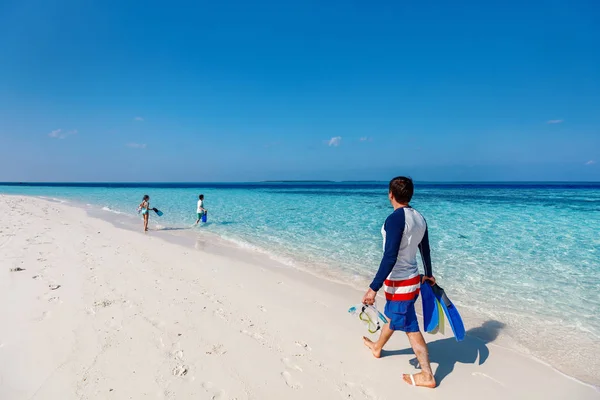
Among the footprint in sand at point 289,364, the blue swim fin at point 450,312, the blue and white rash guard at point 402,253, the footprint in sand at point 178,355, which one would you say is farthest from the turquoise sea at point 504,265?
the footprint in sand at point 178,355

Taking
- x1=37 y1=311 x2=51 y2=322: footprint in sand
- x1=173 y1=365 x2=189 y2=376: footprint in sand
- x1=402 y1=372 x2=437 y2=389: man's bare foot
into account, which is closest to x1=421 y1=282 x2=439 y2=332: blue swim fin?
x1=402 y1=372 x2=437 y2=389: man's bare foot

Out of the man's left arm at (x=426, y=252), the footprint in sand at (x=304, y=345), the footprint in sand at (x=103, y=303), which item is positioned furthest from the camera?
the footprint in sand at (x=103, y=303)

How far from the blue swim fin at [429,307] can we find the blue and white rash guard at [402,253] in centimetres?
30

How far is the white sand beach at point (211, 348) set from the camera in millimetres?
3070

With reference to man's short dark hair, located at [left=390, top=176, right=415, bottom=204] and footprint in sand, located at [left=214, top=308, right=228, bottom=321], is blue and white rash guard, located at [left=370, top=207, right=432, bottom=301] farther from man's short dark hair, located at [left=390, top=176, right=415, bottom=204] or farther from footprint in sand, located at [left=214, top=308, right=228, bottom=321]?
footprint in sand, located at [left=214, top=308, right=228, bottom=321]

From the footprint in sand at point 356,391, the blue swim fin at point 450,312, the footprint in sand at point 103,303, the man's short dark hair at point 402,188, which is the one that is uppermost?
the man's short dark hair at point 402,188

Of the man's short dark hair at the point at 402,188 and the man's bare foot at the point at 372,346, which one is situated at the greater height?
the man's short dark hair at the point at 402,188

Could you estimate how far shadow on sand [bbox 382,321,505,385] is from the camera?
3.62 metres

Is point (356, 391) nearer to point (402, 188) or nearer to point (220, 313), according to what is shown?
point (402, 188)

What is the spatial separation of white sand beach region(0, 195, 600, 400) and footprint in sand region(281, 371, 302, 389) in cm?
1

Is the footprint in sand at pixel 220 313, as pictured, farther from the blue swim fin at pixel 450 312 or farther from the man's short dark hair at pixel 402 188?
the man's short dark hair at pixel 402 188

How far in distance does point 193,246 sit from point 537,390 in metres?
9.12

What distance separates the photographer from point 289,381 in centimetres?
321

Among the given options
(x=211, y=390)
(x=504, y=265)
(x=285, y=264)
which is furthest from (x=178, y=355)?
(x=504, y=265)
